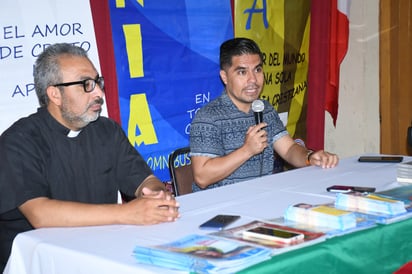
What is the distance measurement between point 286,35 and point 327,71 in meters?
0.55

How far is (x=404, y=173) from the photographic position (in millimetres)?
3043

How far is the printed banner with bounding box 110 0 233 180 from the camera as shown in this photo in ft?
13.3

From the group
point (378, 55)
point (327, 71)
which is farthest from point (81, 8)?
point (378, 55)

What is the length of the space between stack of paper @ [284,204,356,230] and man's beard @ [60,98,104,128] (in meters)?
0.94

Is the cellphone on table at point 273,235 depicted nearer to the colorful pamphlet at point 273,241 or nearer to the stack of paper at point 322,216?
the colorful pamphlet at point 273,241

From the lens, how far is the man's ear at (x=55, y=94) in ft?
9.20

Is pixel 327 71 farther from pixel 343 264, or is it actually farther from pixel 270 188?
pixel 343 264

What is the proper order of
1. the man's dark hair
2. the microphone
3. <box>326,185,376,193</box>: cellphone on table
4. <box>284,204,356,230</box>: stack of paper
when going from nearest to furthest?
<box>284,204,356,230</box>: stack of paper, <box>326,185,376,193</box>: cellphone on table, the microphone, the man's dark hair

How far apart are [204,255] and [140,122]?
233cm

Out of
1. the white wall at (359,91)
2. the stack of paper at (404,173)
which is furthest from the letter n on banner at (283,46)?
the stack of paper at (404,173)

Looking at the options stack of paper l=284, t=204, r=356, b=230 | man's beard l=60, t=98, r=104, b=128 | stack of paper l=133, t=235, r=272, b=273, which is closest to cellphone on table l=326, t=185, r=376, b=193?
stack of paper l=284, t=204, r=356, b=230

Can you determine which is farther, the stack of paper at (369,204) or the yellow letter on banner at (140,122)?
the yellow letter on banner at (140,122)

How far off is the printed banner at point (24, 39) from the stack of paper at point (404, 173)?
1848 millimetres

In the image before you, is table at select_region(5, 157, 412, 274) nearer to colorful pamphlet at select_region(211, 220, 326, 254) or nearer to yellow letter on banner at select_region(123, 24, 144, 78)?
colorful pamphlet at select_region(211, 220, 326, 254)
